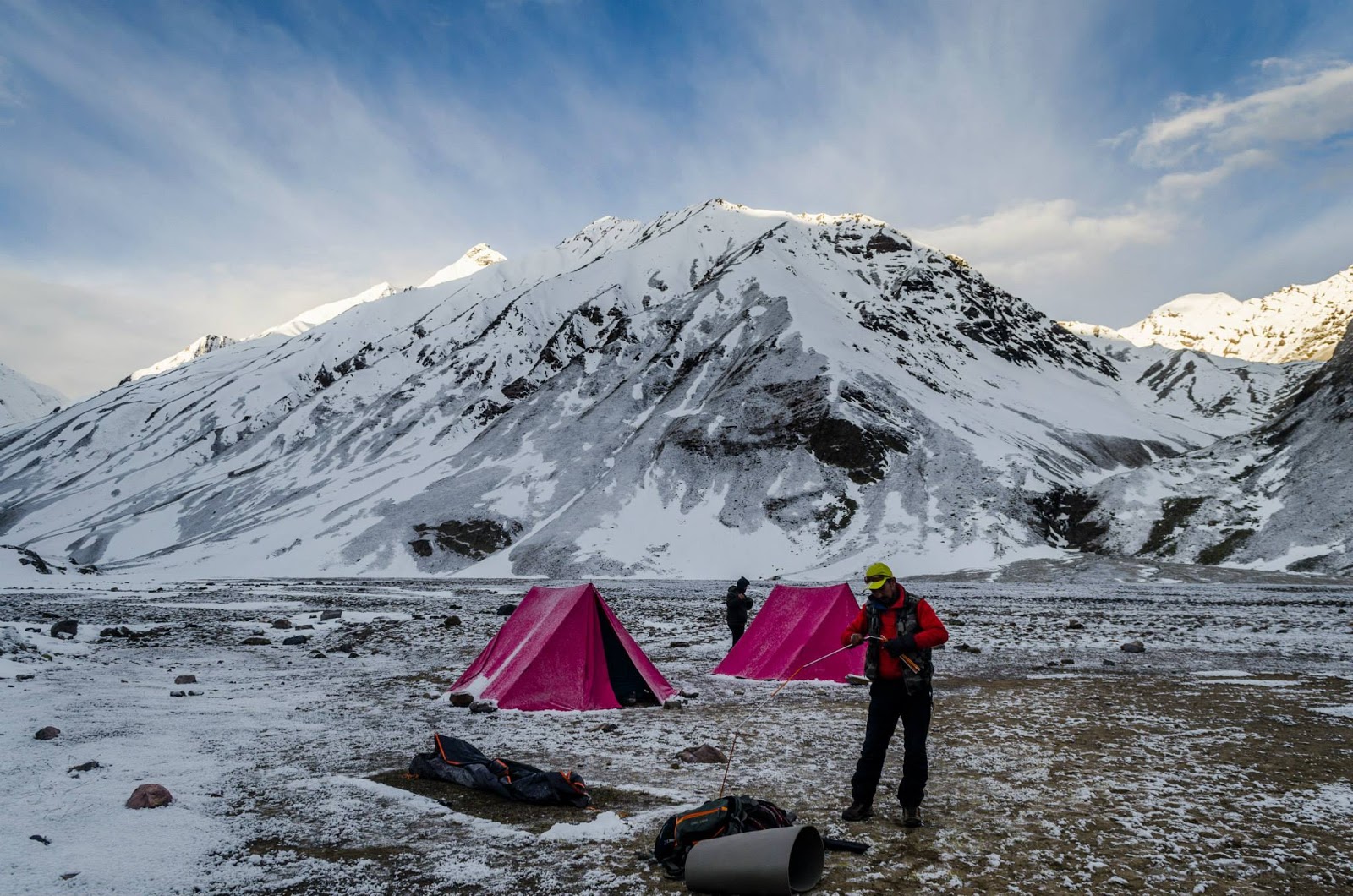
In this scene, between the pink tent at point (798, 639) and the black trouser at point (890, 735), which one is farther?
the pink tent at point (798, 639)

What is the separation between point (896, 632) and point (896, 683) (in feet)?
1.74

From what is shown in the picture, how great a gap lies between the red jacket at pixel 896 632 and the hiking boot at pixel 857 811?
1.37m

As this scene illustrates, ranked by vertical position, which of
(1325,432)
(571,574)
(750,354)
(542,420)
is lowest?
(571,574)

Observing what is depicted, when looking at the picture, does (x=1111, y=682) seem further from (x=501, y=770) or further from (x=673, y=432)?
(x=673, y=432)

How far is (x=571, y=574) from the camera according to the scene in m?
76.3

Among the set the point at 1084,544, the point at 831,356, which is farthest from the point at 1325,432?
the point at 831,356

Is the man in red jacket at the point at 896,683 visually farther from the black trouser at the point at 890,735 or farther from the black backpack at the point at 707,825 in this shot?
the black backpack at the point at 707,825

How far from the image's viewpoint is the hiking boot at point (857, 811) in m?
8.48

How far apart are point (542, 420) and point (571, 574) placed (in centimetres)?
4334

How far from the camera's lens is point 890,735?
8.43 m

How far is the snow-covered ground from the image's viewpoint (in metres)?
7.00

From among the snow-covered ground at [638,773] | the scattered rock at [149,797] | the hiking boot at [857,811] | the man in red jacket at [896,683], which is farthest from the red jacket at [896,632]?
the scattered rock at [149,797]

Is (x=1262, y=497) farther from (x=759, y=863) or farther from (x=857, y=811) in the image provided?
(x=759, y=863)

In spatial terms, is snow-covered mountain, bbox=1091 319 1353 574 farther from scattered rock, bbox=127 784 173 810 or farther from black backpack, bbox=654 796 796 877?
scattered rock, bbox=127 784 173 810
